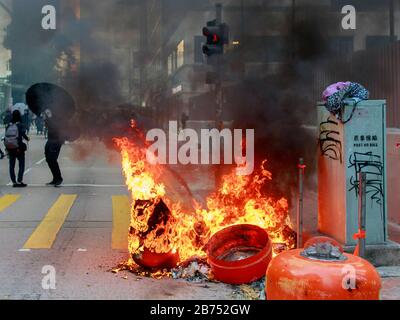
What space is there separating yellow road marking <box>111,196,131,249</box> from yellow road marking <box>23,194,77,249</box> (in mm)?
775

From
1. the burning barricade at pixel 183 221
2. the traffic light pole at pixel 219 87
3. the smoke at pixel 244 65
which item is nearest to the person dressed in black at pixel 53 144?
the smoke at pixel 244 65

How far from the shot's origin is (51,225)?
8367 millimetres

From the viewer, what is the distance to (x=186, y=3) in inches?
380

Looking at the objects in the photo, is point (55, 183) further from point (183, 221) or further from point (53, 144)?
point (183, 221)

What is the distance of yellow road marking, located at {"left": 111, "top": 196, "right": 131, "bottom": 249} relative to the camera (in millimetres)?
7250

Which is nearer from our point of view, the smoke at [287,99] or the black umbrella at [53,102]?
the black umbrella at [53,102]

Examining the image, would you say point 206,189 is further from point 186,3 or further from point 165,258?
point 165,258

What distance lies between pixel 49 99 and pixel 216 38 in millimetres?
3800

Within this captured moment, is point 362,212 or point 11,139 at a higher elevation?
point 11,139

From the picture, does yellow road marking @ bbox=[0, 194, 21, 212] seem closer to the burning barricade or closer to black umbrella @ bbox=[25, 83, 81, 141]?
black umbrella @ bbox=[25, 83, 81, 141]

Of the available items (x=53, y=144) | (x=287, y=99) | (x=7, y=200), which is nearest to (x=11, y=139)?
(x=53, y=144)

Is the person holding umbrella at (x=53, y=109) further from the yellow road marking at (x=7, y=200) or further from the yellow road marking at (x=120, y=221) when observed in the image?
the yellow road marking at (x=120, y=221)

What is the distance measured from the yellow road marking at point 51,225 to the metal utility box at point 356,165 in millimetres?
3507

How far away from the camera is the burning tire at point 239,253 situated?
531 cm
